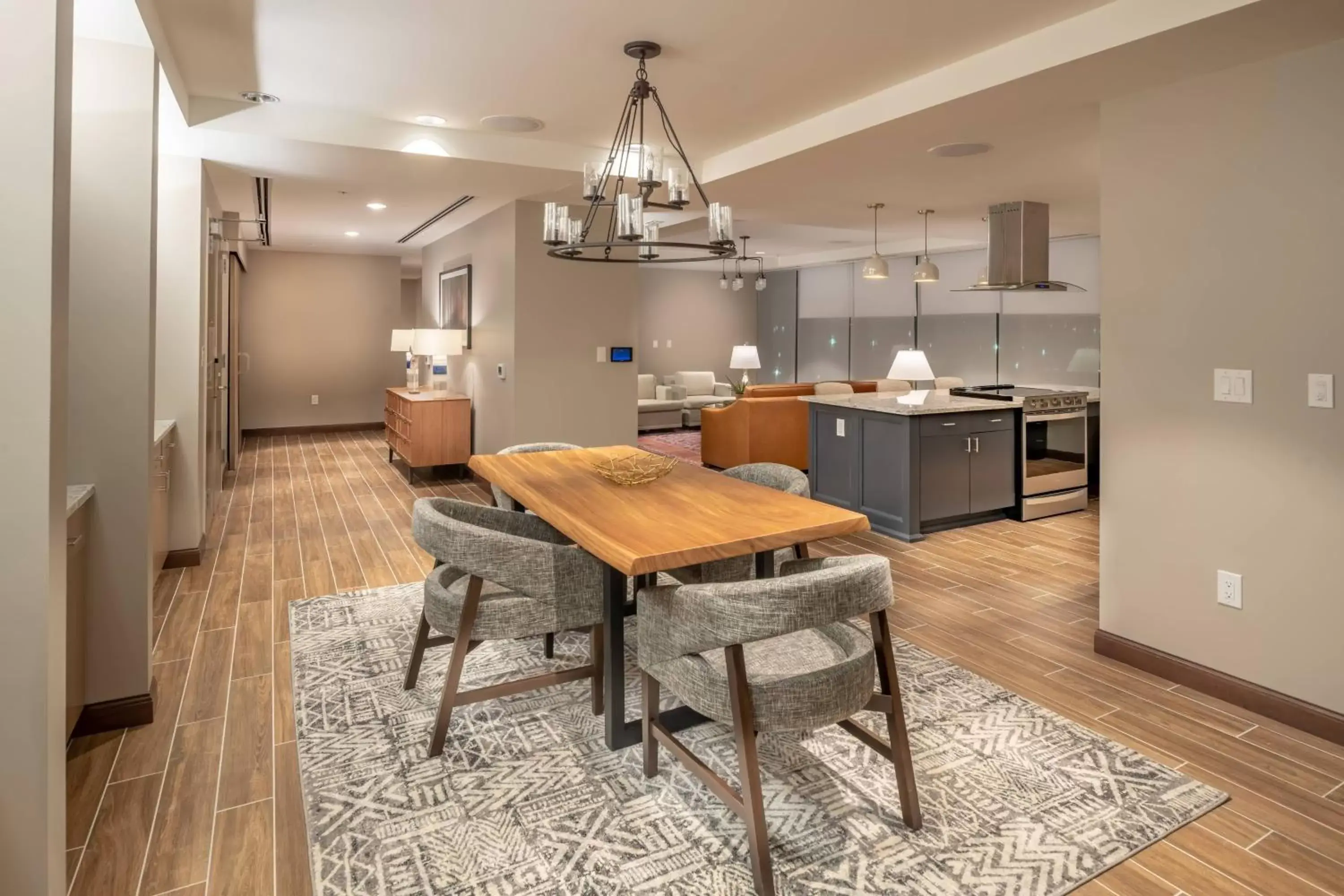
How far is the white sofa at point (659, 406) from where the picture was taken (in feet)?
35.7

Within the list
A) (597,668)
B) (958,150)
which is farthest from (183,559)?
(958,150)

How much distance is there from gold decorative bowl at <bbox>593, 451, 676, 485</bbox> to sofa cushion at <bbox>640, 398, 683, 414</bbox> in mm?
7320

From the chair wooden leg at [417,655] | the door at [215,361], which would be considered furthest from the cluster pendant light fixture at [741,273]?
the chair wooden leg at [417,655]

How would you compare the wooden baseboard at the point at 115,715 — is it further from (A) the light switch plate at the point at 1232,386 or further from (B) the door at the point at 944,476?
(B) the door at the point at 944,476

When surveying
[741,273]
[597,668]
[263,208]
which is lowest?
[597,668]

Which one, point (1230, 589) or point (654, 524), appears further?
point (1230, 589)

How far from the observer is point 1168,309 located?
2982 mm

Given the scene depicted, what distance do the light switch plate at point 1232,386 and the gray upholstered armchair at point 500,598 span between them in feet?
7.51

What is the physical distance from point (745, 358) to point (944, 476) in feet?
18.6

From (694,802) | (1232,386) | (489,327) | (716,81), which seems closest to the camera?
(694,802)

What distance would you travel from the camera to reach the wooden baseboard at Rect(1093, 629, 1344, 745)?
2.61 meters

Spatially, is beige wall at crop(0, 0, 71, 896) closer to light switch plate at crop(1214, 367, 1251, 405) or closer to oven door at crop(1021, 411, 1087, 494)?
light switch plate at crop(1214, 367, 1251, 405)

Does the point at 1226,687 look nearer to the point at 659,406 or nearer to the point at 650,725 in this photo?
the point at 650,725

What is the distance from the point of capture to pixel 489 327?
6613mm
